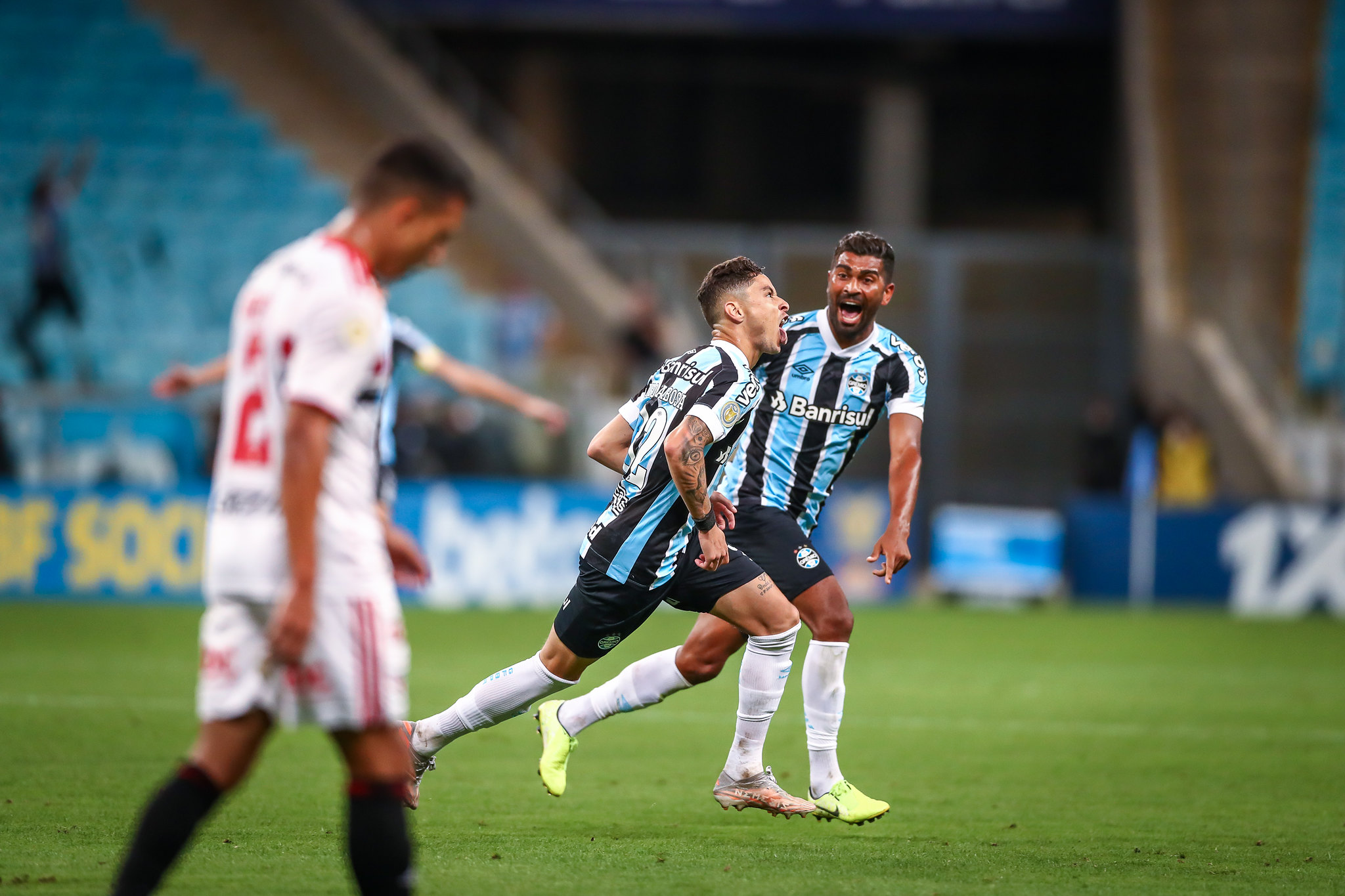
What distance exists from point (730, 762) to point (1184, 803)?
213 centimetres

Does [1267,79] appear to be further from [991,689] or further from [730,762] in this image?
[730,762]

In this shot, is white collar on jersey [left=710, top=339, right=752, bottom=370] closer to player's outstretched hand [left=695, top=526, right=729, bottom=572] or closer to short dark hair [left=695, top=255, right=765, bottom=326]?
short dark hair [left=695, top=255, right=765, bottom=326]

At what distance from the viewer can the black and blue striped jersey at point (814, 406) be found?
7.04 metres

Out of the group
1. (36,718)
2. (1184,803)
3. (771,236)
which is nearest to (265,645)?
(1184,803)

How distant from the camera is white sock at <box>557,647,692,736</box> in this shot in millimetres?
6664

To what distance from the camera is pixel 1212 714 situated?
1016cm

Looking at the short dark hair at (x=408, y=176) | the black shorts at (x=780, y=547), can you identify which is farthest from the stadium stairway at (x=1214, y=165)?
the short dark hair at (x=408, y=176)

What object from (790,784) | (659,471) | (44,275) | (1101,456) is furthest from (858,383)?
(44,275)

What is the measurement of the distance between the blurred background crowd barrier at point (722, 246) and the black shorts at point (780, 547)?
1014 centimetres

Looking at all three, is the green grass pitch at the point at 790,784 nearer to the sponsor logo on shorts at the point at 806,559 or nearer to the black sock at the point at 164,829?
the black sock at the point at 164,829

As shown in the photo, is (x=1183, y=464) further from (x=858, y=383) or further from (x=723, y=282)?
(x=723, y=282)

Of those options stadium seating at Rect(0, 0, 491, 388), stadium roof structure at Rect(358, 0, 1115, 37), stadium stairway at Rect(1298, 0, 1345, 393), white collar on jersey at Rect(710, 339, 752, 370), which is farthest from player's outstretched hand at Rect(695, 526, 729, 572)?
stadium roof structure at Rect(358, 0, 1115, 37)

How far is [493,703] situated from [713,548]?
3.72ft

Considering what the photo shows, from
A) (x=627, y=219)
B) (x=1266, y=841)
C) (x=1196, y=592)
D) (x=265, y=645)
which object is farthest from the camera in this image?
(x=627, y=219)
